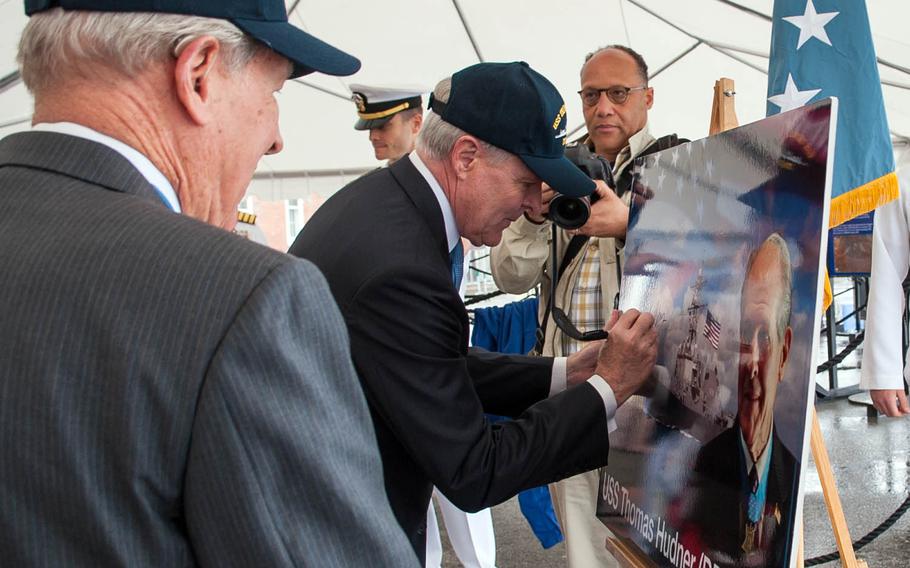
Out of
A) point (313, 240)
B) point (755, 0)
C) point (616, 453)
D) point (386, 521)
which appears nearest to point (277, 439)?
point (386, 521)

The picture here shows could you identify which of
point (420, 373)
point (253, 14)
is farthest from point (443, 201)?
point (253, 14)

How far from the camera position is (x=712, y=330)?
1521mm

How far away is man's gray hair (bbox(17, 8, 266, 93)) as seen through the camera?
73 cm

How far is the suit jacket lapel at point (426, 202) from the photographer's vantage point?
153cm

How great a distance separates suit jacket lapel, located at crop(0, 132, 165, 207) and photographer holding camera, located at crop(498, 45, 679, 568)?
4.59 feet

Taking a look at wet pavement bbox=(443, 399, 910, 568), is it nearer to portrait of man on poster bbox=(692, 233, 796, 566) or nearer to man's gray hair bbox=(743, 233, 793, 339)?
portrait of man on poster bbox=(692, 233, 796, 566)

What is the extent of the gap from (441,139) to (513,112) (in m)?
0.14

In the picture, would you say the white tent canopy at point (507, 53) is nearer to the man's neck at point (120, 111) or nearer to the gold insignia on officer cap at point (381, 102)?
the gold insignia on officer cap at point (381, 102)

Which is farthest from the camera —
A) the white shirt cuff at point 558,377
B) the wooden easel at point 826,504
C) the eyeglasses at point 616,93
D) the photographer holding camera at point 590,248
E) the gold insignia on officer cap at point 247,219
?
the gold insignia on officer cap at point 247,219

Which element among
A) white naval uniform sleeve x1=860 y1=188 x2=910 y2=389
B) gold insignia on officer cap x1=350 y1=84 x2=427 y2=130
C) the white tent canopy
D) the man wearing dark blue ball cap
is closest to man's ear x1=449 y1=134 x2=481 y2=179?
the man wearing dark blue ball cap

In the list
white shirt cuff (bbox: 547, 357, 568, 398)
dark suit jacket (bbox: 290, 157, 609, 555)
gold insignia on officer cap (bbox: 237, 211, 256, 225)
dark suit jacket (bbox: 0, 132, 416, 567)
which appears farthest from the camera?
gold insignia on officer cap (bbox: 237, 211, 256, 225)

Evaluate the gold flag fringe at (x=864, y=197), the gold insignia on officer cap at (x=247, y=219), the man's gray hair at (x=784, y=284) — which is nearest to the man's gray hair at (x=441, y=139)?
the man's gray hair at (x=784, y=284)

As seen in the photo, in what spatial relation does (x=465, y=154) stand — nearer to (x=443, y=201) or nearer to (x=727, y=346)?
(x=443, y=201)

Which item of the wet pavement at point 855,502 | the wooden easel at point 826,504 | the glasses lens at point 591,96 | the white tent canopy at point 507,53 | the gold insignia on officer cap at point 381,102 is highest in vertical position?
the white tent canopy at point 507,53
